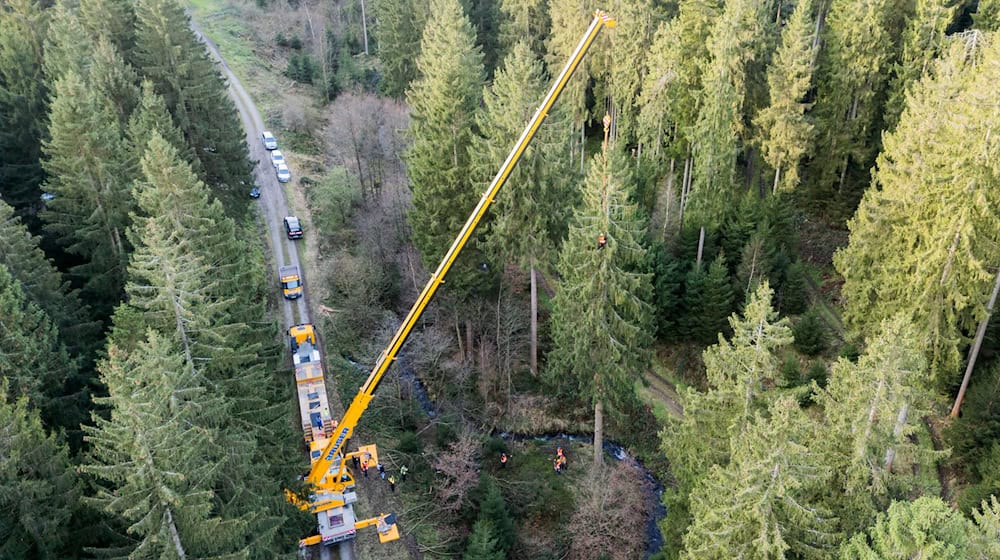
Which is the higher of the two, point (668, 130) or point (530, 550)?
point (668, 130)

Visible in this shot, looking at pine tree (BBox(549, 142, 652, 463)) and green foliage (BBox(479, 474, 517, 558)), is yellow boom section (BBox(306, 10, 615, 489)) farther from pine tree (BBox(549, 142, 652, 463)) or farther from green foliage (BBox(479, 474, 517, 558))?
green foliage (BBox(479, 474, 517, 558))

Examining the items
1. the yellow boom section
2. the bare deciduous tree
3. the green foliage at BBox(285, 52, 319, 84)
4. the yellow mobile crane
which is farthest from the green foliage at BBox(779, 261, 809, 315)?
the green foliage at BBox(285, 52, 319, 84)

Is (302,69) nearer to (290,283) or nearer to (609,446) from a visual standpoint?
(290,283)

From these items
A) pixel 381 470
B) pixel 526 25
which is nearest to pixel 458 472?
pixel 381 470

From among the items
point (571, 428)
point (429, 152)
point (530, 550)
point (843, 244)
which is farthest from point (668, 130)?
point (530, 550)

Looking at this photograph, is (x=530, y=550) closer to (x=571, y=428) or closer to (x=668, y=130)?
(x=571, y=428)

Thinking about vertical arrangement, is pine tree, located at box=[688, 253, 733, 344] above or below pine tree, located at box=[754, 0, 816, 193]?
below
